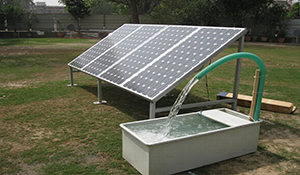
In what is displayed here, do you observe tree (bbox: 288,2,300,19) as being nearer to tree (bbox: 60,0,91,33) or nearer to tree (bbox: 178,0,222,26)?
tree (bbox: 178,0,222,26)

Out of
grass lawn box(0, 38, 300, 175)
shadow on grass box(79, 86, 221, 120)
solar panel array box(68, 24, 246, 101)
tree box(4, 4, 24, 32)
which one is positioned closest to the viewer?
grass lawn box(0, 38, 300, 175)

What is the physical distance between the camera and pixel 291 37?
2886 cm

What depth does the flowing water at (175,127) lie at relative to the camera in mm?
4357

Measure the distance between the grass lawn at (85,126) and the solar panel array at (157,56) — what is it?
1.03 metres

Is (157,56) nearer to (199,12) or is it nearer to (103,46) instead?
(103,46)

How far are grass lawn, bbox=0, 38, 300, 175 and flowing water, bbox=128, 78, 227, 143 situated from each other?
55 centimetres

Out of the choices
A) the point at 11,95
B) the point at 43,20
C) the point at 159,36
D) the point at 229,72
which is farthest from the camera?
the point at 43,20

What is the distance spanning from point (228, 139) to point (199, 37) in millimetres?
2510

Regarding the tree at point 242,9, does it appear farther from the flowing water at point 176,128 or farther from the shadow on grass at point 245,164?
the shadow on grass at point 245,164

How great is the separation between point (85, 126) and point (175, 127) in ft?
6.97

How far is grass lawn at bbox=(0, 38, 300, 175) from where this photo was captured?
4312mm

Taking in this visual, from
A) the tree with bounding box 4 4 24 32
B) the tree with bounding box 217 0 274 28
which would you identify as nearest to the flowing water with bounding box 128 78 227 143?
the tree with bounding box 217 0 274 28

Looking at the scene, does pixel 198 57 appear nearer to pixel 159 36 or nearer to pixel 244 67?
pixel 159 36

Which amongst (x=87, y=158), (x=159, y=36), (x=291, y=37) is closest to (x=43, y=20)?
(x=291, y=37)
